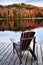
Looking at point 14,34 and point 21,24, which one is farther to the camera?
point 21,24

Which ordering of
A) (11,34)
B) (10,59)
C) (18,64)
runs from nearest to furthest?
(18,64) < (10,59) < (11,34)

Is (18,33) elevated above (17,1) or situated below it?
below

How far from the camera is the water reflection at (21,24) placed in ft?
32.1

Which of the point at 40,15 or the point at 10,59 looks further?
the point at 40,15

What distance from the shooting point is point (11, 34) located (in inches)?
368

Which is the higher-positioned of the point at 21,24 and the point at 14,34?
the point at 21,24

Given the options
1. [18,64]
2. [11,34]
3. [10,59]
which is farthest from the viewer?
[11,34]

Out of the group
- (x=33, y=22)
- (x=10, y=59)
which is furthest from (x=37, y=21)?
(x=10, y=59)

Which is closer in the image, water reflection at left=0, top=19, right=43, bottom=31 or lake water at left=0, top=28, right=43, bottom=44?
lake water at left=0, top=28, right=43, bottom=44

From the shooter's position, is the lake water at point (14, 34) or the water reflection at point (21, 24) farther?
the water reflection at point (21, 24)

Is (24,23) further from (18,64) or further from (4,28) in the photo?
(18,64)

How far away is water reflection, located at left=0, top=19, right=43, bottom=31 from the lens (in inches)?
385

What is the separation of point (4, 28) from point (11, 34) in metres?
0.69

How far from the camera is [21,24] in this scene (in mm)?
9867
